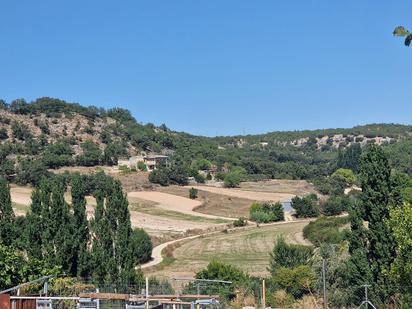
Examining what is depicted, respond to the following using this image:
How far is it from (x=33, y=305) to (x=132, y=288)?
42.8 feet

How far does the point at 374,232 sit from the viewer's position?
86.0 ft

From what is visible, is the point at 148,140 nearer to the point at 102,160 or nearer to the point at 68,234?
the point at 102,160

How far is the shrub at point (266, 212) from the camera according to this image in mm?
86619

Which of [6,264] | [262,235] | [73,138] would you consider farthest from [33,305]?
[73,138]

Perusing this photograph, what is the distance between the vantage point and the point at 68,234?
2966cm

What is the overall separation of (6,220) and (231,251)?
3324cm

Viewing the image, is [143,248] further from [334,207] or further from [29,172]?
[29,172]

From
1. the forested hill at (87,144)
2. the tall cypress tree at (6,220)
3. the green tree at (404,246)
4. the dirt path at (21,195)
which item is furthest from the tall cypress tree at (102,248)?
the forested hill at (87,144)

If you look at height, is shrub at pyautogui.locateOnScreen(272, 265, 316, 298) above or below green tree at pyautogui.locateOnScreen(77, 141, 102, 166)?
below

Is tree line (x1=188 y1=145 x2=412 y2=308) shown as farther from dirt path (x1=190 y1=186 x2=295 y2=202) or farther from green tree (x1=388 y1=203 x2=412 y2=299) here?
dirt path (x1=190 y1=186 x2=295 y2=202)

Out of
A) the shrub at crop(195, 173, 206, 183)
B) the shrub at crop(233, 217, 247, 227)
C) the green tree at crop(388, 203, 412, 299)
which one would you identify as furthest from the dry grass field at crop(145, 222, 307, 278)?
the shrub at crop(195, 173, 206, 183)

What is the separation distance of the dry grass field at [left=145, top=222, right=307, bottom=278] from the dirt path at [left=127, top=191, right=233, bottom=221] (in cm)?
1573

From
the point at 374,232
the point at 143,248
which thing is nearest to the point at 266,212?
the point at 143,248

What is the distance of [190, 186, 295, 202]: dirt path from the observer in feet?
339
